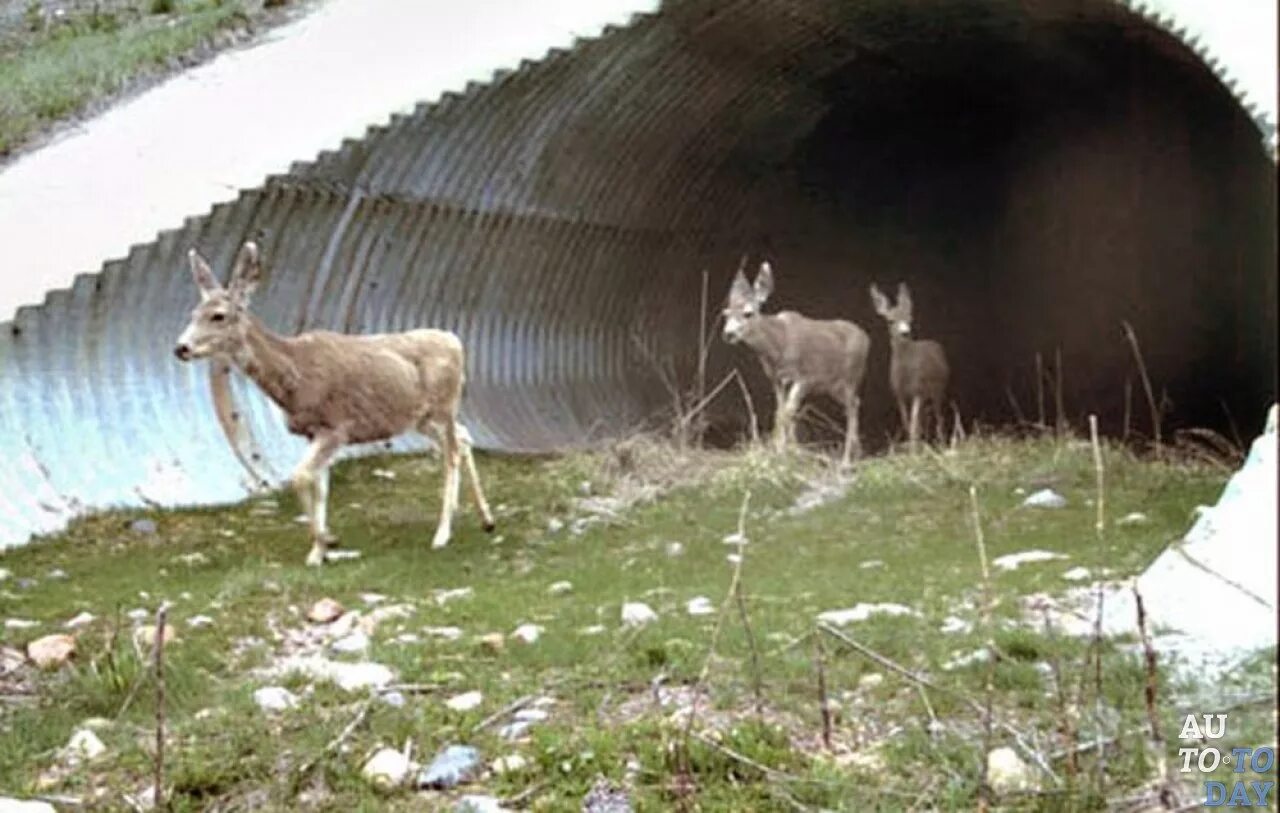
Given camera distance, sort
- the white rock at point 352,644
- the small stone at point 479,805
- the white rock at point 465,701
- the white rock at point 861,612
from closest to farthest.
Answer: the small stone at point 479,805
the white rock at point 465,701
the white rock at point 861,612
the white rock at point 352,644

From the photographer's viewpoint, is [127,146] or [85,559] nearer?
[85,559]

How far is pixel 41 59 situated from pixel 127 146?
391 cm

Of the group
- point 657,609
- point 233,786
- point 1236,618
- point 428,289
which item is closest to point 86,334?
point 428,289

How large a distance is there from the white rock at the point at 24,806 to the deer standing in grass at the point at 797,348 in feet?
30.3

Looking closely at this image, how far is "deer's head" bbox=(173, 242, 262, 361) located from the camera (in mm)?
9578

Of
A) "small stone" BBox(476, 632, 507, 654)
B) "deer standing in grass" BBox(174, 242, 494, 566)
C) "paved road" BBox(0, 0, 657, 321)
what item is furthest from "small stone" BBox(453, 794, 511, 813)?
"paved road" BBox(0, 0, 657, 321)

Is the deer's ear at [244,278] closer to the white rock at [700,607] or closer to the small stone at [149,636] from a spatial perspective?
the small stone at [149,636]

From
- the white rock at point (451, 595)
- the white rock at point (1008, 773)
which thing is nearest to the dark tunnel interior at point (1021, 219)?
the white rock at point (451, 595)

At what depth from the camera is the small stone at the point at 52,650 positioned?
6.65 m

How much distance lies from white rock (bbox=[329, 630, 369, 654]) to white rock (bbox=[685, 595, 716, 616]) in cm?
119

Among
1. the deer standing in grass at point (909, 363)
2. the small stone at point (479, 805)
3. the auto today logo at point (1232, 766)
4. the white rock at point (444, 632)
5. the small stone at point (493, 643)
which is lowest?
the deer standing in grass at point (909, 363)

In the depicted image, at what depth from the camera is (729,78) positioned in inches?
599

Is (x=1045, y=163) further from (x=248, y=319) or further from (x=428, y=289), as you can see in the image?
(x=248, y=319)

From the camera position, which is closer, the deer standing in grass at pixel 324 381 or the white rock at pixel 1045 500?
the deer standing in grass at pixel 324 381
